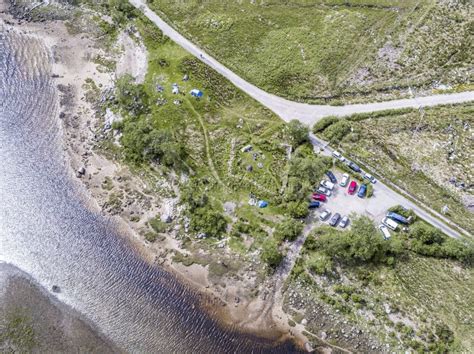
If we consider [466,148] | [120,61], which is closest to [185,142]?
[120,61]

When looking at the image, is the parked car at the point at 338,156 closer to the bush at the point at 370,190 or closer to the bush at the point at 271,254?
the bush at the point at 370,190

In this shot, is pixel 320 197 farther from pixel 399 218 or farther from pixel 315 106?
pixel 315 106

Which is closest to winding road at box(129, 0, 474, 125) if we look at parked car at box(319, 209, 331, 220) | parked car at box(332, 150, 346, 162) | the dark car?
parked car at box(332, 150, 346, 162)

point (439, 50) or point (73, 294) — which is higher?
point (439, 50)

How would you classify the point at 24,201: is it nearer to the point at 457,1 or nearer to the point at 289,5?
the point at 289,5

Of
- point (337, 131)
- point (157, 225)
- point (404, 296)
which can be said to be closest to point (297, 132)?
point (337, 131)

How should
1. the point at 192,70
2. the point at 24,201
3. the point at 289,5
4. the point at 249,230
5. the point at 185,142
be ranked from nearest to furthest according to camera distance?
1. the point at 249,230
2. the point at 24,201
3. the point at 185,142
4. the point at 192,70
5. the point at 289,5
